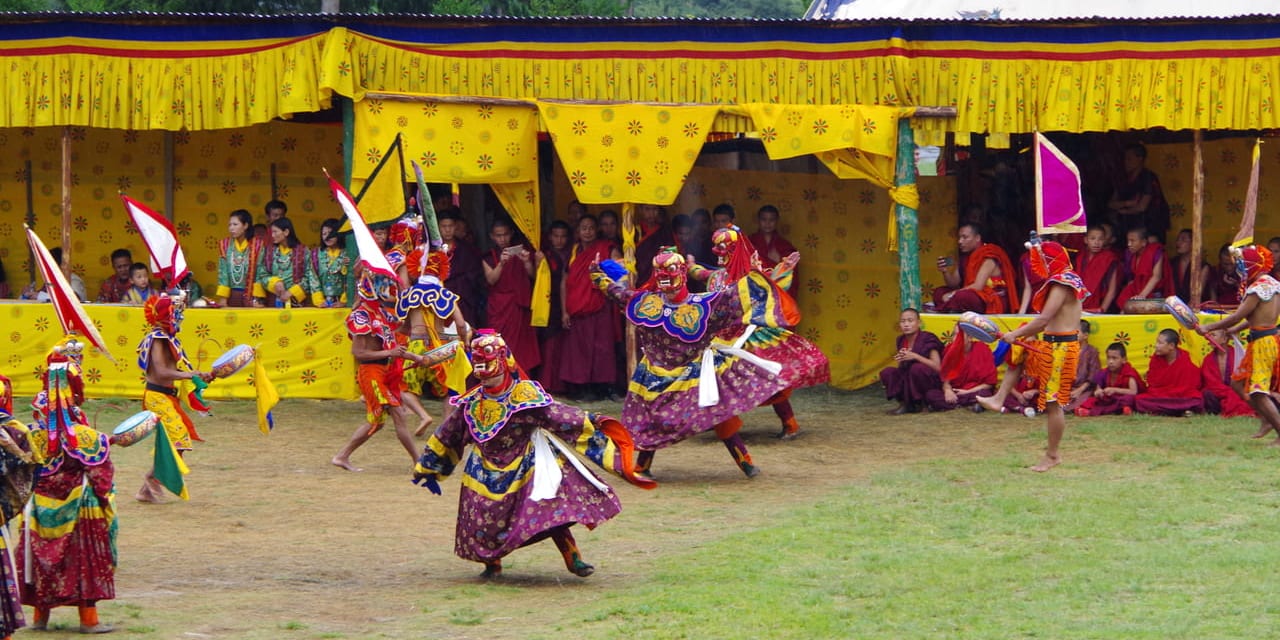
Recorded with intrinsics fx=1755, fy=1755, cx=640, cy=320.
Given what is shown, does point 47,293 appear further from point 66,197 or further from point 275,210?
point 275,210

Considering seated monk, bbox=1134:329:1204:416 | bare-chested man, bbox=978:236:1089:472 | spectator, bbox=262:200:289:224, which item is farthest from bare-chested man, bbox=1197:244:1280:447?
spectator, bbox=262:200:289:224

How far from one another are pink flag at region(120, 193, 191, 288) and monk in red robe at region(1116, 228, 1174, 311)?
846 centimetres

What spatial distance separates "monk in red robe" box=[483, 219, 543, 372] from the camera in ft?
52.4

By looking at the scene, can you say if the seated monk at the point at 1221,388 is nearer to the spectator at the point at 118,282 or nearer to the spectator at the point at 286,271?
the spectator at the point at 286,271

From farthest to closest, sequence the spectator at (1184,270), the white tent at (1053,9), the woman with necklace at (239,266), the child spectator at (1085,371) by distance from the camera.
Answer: the white tent at (1053,9)
the woman with necklace at (239,266)
the spectator at (1184,270)
the child spectator at (1085,371)

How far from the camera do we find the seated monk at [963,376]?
14.8m

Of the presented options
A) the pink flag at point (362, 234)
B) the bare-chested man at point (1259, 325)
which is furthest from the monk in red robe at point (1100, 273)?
the pink flag at point (362, 234)

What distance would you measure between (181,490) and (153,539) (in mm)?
1165

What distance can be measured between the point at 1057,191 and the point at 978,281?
148 inches

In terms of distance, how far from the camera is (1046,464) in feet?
38.8

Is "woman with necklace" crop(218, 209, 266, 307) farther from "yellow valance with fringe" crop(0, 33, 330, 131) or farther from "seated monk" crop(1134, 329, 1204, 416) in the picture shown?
"seated monk" crop(1134, 329, 1204, 416)

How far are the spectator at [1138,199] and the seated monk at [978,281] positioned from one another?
1.32m

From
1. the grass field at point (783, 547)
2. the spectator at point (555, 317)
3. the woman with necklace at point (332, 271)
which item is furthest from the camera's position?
the spectator at point (555, 317)

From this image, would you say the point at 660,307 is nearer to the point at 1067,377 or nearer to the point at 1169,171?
the point at 1067,377
